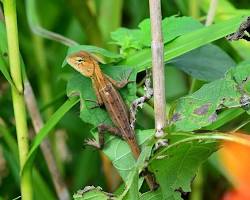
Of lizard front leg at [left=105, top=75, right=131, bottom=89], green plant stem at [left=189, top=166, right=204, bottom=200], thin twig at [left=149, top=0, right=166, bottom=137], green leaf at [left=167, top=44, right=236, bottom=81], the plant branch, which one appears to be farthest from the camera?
green plant stem at [left=189, top=166, right=204, bottom=200]

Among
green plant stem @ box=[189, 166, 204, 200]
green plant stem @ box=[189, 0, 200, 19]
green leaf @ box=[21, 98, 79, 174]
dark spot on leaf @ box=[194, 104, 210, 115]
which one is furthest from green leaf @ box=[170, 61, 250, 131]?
green plant stem @ box=[189, 166, 204, 200]

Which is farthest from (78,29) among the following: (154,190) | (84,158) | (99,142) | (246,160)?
(246,160)

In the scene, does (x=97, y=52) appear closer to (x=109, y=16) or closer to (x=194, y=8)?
(x=194, y=8)

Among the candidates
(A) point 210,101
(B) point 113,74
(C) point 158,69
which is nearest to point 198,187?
(B) point 113,74

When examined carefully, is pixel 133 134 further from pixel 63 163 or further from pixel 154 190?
pixel 63 163

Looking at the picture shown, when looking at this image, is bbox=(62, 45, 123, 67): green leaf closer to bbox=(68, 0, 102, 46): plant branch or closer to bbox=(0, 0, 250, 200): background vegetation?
bbox=(0, 0, 250, 200): background vegetation

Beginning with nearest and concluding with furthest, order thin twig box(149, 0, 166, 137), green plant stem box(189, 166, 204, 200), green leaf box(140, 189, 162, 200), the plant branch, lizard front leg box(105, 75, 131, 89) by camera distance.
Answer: thin twig box(149, 0, 166, 137), green leaf box(140, 189, 162, 200), lizard front leg box(105, 75, 131, 89), the plant branch, green plant stem box(189, 166, 204, 200)

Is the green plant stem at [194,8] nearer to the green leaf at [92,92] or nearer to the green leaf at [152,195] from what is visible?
the green leaf at [92,92]
